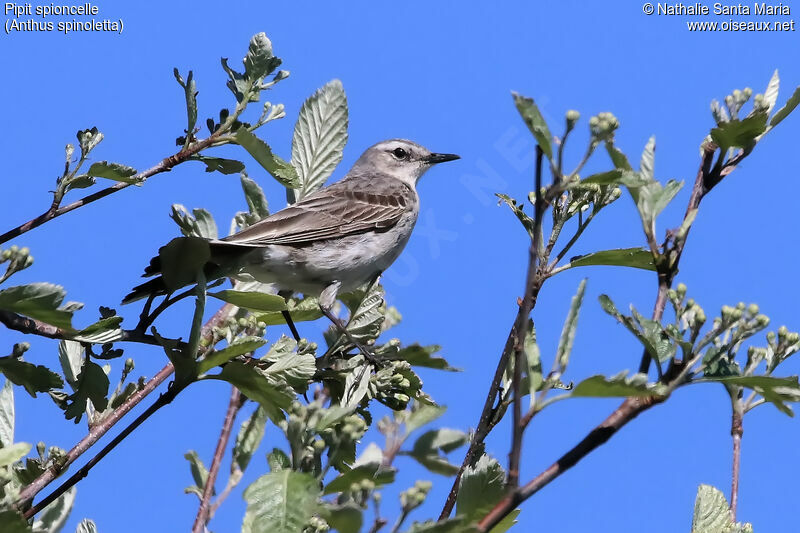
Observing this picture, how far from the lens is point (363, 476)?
7.83 ft

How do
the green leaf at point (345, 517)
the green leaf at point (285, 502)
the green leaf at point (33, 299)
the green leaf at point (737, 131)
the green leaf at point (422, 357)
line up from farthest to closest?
the green leaf at point (422, 357) → the green leaf at point (33, 299) → the green leaf at point (737, 131) → the green leaf at point (285, 502) → the green leaf at point (345, 517)

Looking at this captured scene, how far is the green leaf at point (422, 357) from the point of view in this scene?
3727 mm

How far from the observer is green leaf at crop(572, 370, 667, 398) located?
2158mm

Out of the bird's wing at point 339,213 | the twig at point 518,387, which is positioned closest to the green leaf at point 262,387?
the twig at point 518,387

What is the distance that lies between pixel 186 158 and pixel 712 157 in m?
2.09

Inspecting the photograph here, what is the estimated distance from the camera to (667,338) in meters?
2.32

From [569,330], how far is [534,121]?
60 cm

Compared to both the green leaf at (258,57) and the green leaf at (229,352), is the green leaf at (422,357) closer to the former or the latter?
the green leaf at (229,352)

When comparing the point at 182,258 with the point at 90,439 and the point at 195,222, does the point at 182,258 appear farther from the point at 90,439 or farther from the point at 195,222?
the point at 195,222

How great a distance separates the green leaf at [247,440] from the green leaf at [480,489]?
1.77 meters

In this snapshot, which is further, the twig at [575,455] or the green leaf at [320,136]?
the green leaf at [320,136]

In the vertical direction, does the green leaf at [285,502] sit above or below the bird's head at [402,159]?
below

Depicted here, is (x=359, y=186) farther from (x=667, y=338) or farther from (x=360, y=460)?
(x=667, y=338)

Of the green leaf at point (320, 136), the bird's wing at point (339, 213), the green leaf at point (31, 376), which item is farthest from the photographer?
the bird's wing at point (339, 213)
